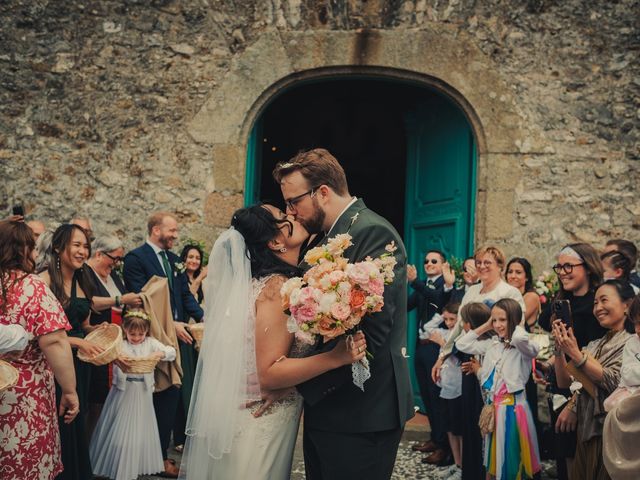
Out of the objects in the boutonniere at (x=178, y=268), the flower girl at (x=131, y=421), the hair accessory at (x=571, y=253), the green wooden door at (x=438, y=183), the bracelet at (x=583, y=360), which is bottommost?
the flower girl at (x=131, y=421)

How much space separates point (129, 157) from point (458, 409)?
4337mm

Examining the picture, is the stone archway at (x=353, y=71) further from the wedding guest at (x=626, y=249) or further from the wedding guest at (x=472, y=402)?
the wedding guest at (x=472, y=402)

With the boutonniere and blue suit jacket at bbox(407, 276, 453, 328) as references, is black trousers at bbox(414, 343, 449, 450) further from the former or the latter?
the boutonniere

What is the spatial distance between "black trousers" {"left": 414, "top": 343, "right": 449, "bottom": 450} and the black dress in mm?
2911

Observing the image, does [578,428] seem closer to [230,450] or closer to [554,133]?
[230,450]

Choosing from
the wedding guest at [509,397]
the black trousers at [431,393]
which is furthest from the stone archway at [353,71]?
the wedding guest at [509,397]

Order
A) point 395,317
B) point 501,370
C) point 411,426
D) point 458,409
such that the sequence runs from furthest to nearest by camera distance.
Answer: point 411,426
point 458,409
point 501,370
point 395,317

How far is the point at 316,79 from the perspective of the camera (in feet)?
25.6

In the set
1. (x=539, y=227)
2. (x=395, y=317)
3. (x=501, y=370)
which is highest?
(x=539, y=227)

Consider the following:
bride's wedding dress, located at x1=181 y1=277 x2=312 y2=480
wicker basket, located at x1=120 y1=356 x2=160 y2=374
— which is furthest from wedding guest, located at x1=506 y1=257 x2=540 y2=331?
bride's wedding dress, located at x1=181 y1=277 x2=312 y2=480

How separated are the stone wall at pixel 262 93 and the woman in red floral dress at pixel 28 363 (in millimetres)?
3893

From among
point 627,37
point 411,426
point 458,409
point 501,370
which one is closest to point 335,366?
point 501,370

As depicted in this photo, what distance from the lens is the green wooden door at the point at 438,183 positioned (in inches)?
311

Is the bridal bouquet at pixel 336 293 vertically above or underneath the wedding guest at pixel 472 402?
above
